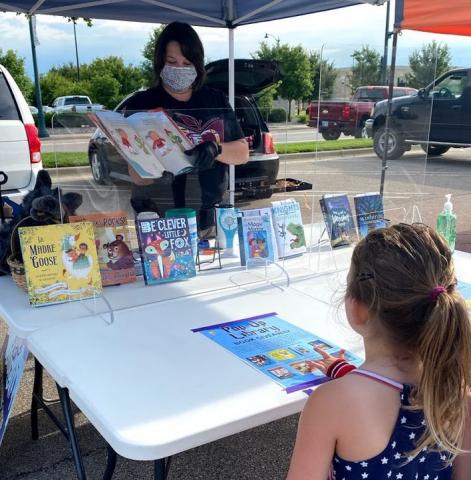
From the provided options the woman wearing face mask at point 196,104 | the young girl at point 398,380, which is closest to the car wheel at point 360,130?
the woman wearing face mask at point 196,104

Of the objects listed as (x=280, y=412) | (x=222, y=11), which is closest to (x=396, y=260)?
(x=280, y=412)

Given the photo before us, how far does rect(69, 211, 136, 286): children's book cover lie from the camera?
180 cm

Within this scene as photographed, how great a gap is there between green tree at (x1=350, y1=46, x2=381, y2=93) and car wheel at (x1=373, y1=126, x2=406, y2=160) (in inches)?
9.5

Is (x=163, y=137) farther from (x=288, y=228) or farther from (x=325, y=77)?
(x=325, y=77)

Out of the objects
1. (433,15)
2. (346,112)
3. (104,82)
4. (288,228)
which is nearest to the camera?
(288,228)

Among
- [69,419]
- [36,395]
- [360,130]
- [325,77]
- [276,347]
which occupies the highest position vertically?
[325,77]

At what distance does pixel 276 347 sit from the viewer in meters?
1.40

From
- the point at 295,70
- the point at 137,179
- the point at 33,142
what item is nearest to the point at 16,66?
the point at 295,70

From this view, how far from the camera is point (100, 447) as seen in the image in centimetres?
212

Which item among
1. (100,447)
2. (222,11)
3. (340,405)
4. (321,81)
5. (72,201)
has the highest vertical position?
(222,11)

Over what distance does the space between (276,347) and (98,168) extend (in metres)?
0.90

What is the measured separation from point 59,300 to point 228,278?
0.60 meters

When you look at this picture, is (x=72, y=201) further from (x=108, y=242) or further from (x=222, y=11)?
(x=222, y=11)

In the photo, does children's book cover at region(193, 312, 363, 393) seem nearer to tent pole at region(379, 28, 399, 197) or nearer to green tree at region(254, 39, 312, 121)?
tent pole at region(379, 28, 399, 197)
